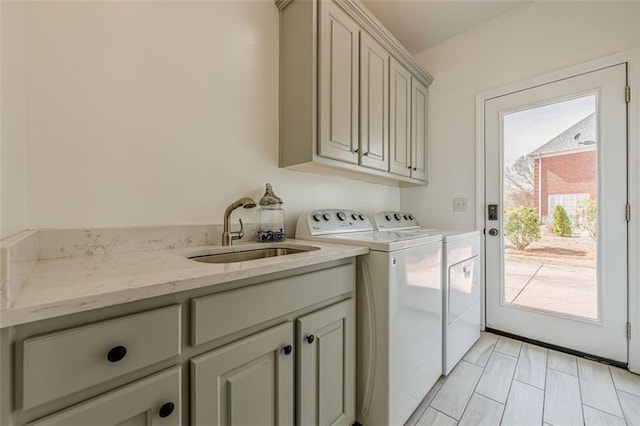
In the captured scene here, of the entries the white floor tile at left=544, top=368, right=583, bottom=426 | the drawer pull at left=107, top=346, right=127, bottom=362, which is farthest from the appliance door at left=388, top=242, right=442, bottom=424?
the drawer pull at left=107, top=346, right=127, bottom=362

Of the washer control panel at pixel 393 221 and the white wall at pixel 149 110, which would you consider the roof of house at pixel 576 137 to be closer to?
the washer control panel at pixel 393 221

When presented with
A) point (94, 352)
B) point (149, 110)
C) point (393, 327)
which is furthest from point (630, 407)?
point (149, 110)

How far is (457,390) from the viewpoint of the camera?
4.96 ft

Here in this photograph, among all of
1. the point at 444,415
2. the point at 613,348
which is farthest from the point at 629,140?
the point at 444,415

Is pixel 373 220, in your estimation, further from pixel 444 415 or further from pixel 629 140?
pixel 629 140

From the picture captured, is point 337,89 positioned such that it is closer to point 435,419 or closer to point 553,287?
point 435,419

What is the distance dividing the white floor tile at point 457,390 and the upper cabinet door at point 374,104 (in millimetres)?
1418

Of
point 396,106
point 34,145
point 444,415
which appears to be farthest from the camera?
point 396,106

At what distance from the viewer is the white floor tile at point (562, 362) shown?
1.71 meters

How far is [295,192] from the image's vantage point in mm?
1758

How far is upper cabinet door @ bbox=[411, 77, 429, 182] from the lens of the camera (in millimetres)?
2295

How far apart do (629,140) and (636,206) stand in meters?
0.42

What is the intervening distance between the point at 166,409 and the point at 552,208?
2533 mm

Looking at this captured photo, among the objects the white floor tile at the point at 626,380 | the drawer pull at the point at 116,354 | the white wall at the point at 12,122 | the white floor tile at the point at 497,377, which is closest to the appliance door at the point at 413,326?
the white floor tile at the point at 497,377
